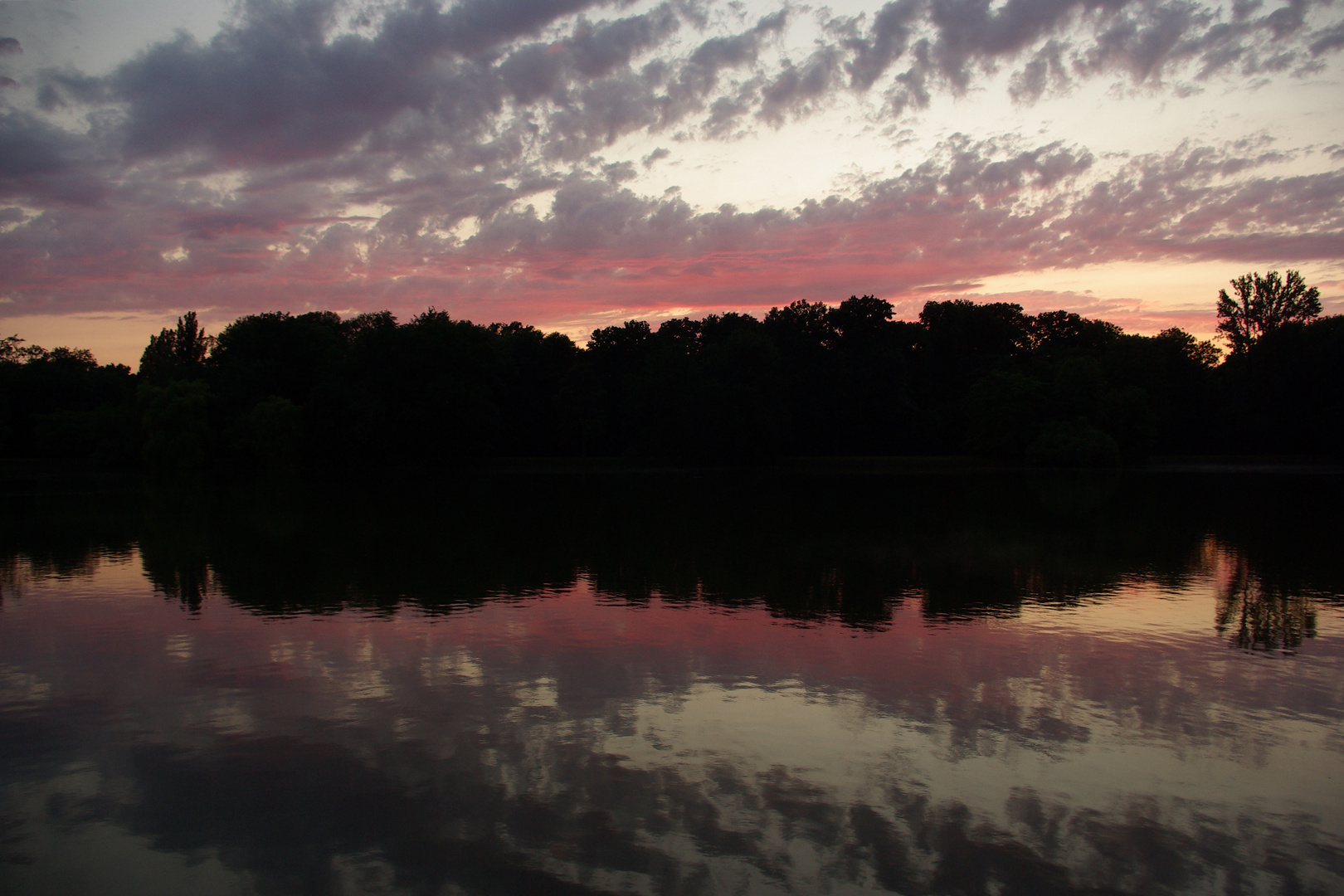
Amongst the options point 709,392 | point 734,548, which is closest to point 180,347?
point 709,392

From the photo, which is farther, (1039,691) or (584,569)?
(584,569)

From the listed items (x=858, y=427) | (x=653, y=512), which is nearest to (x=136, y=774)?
(x=653, y=512)

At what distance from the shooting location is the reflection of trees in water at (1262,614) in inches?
400

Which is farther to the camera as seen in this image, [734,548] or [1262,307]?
[1262,307]

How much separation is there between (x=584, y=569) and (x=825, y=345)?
79.4 meters

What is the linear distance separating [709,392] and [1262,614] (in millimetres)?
63422

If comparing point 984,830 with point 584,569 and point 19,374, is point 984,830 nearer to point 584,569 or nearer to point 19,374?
point 584,569

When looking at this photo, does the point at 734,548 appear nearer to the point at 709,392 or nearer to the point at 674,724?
the point at 674,724

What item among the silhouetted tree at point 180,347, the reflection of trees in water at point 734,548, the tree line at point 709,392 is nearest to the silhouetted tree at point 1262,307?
the tree line at point 709,392

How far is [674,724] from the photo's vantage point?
7406 mm

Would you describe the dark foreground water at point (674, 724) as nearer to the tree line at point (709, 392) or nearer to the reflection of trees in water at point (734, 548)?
the reflection of trees in water at point (734, 548)

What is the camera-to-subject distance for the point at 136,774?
6375 millimetres

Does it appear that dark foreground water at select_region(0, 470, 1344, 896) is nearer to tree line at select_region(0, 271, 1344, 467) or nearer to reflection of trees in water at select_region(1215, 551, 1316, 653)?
reflection of trees in water at select_region(1215, 551, 1316, 653)

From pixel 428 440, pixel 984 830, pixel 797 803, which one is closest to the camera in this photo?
pixel 984 830
